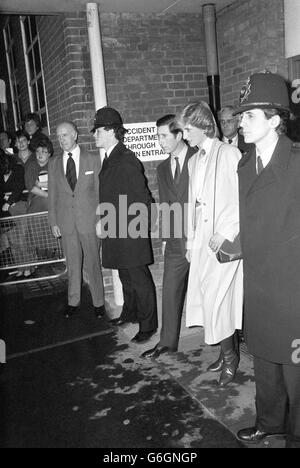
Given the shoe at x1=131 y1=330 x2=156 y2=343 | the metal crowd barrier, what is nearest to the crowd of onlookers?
the metal crowd barrier

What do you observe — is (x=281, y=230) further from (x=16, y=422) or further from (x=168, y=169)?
(x=16, y=422)

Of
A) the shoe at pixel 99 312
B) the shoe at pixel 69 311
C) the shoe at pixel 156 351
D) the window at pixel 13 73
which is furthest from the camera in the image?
the window at pixel 13 73

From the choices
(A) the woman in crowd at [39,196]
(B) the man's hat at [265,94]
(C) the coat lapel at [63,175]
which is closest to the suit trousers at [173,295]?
(C) the coat lapel at [63,175]

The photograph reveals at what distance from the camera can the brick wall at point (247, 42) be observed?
16.4 feet

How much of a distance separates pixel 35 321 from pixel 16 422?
2.05 meters

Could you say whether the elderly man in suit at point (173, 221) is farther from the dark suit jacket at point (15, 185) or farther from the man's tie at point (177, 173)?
the dark suit jacket at point (15, 185)

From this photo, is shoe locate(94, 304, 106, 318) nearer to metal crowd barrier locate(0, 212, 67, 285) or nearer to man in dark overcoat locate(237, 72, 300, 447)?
metal crowd barrier locate(0, 212, 67, 285)

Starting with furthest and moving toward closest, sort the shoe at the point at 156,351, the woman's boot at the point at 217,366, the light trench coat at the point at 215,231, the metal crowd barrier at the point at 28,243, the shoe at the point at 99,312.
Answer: the metal crowd barrier at the point at 28,243
the shoe at the point at 99,312
the shoe at the point at 156,351
the woman's boot at the point at 217,366
the light trench coat at the point at 215,231

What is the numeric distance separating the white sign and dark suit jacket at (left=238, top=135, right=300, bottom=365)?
3.21 meters

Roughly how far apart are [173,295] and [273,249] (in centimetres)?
170

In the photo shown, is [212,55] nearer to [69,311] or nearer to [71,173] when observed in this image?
[71,173]

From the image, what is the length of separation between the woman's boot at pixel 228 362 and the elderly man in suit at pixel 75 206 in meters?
2.00

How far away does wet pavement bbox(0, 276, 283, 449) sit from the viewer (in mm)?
2969

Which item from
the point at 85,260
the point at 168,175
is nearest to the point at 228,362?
the point at 168,175
